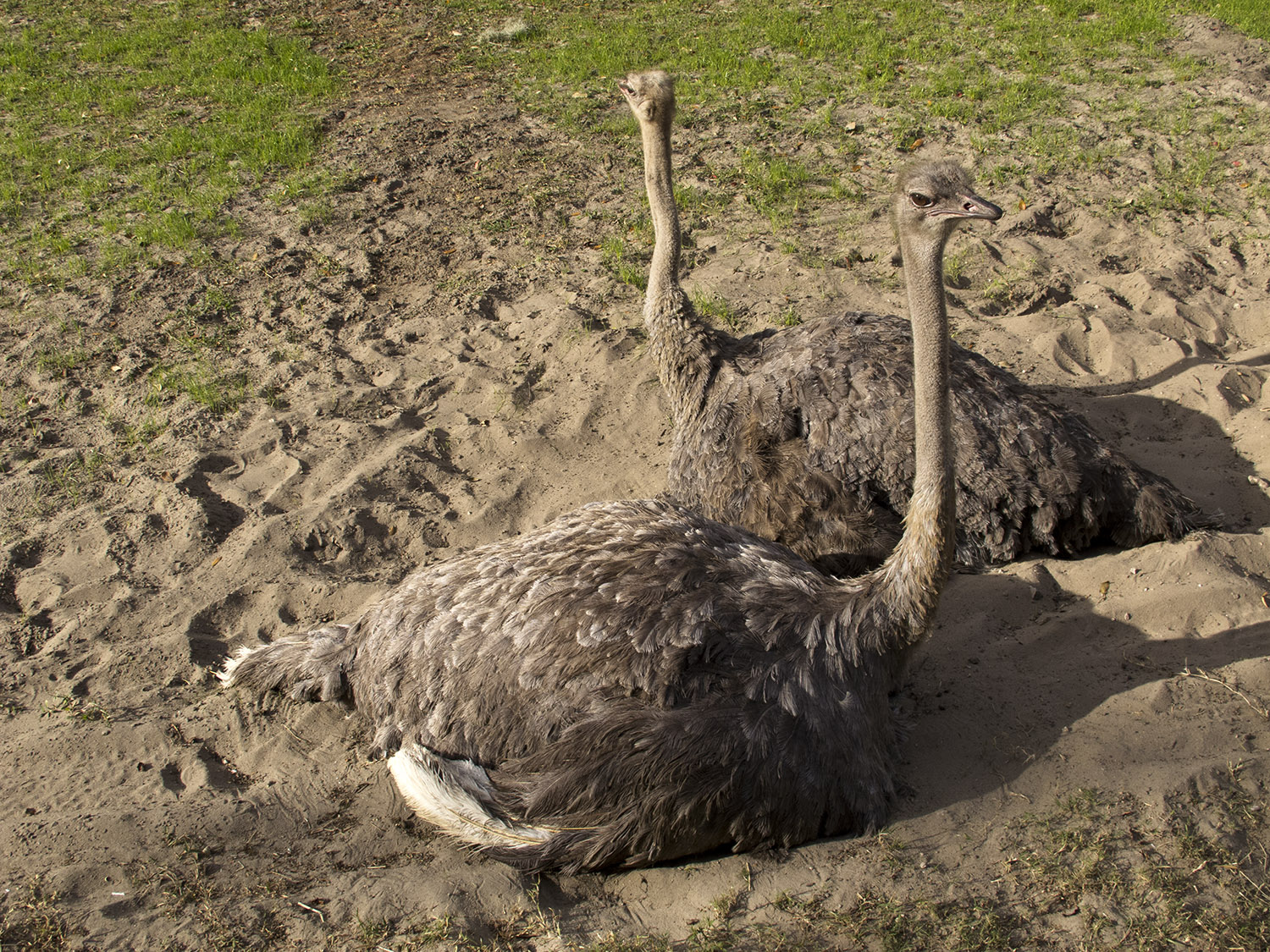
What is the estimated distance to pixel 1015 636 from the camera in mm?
4340

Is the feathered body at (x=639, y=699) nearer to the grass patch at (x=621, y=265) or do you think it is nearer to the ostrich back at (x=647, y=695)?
the ostrich back at (x=647, y=695)

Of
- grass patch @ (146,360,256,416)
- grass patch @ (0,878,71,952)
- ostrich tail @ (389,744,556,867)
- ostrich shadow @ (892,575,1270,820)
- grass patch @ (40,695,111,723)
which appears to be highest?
grass patch @ (146,360,256,416)

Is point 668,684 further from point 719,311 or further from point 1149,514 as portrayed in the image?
point 719,311

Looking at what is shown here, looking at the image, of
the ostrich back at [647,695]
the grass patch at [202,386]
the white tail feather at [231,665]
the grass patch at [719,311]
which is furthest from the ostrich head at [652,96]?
the white tail feather at [231,665]

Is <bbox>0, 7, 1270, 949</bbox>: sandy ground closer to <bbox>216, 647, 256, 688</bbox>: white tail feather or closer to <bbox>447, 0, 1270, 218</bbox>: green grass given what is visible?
<bbox>216, 647, 256, 688</bbox>: white tail feather

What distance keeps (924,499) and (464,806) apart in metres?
1.86

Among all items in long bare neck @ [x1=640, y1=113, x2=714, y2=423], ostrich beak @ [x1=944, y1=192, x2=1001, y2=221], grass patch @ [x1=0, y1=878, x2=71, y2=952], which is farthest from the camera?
long bare neck @ [x1=640, y1=113, x2=714, y2=423]

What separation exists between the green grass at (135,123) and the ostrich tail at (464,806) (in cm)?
564

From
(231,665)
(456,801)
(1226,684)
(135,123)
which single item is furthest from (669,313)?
(135,123)

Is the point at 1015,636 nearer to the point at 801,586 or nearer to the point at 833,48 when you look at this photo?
the point at 801,586

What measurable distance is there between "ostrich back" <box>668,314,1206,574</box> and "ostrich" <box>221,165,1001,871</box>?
0.86 metres

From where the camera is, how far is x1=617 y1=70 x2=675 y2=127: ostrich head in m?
5.43

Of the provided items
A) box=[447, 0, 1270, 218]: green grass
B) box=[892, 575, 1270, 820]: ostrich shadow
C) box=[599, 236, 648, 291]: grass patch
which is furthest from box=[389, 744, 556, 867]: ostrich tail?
box=[447, 0, 1270, 218]: green grass

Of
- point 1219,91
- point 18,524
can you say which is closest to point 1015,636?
point 18,524
